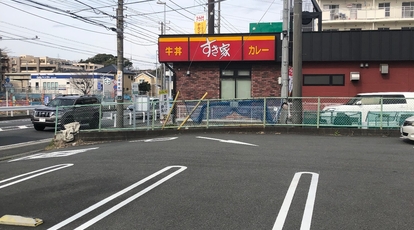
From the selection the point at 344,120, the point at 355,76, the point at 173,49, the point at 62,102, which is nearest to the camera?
the point at 344,120

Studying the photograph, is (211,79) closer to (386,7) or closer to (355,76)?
(355,76)

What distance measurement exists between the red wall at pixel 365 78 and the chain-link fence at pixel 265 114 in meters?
3.82

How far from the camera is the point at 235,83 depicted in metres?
20.8

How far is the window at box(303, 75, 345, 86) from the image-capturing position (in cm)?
1986

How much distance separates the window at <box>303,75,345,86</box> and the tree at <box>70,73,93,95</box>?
4975cm

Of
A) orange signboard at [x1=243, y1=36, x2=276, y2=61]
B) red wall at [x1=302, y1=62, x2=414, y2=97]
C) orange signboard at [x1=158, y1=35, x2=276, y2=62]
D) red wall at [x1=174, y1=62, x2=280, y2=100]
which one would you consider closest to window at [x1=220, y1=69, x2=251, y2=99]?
red wall at [x1=174, y1=62, x2=280, y2=100]

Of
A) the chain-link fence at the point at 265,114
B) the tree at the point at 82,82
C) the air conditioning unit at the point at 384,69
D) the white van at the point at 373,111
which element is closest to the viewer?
the white van at the point at 373,111

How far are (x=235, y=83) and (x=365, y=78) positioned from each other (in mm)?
6483

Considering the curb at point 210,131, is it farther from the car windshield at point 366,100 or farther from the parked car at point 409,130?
the parked car at point 409,130

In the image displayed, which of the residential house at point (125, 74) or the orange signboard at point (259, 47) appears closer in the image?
the orange signboard at point (259, 47)

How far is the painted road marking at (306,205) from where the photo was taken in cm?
473

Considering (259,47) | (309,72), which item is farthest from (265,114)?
(309,72)

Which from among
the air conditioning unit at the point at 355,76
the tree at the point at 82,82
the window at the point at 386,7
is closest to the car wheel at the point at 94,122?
the air conditioning unit at the point at 355,76

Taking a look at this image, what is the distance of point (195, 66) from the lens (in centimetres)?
2103
